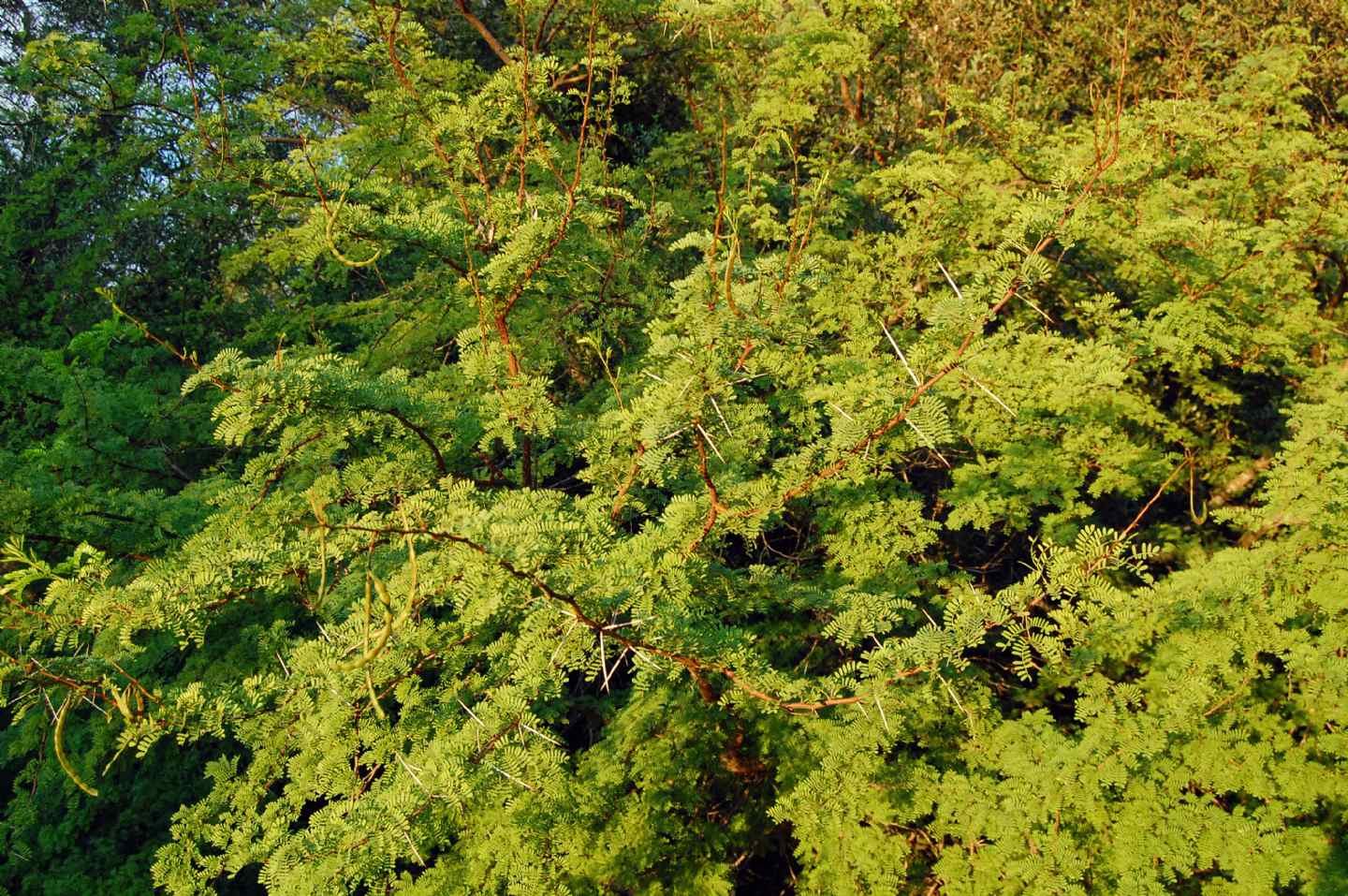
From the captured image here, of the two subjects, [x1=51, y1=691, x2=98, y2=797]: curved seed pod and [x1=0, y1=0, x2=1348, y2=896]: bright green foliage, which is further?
[x1=0, y1=0, x2=1348, y2=896]: bright green foliage

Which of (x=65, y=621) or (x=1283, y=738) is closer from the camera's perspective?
(x=65, y=621)

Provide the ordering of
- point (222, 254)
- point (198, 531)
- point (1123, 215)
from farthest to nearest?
point (222, 254) < point (1123, 215) < point (198, 531)

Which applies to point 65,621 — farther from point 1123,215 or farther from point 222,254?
point 222,254

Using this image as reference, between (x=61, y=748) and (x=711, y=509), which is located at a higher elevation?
(x=61, y=748)

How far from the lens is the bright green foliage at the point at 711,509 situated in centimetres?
241

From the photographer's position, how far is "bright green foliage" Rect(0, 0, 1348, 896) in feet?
7.89

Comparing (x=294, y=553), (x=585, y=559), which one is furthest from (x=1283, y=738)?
(x=294, y=553)

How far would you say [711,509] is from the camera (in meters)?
2.55

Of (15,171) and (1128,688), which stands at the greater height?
(15,171)

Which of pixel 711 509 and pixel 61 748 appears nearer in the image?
pixel 61 748

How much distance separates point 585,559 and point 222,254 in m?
7.68

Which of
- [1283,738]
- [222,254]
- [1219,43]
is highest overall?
[222,254]

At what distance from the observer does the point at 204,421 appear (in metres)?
5.63

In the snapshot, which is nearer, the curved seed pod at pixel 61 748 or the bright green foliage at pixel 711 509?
the curved seed pod at pixel 61 748
